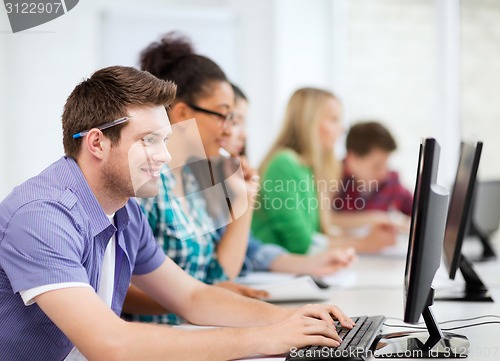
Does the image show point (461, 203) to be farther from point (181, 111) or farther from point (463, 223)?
point (181, 111)

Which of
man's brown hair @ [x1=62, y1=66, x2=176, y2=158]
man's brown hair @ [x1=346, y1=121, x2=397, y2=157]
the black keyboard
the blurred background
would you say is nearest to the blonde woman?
man's brown hair @ [x1=346, y1=121, x2=397, y2=157]

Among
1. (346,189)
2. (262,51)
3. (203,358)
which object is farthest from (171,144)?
(262,51)

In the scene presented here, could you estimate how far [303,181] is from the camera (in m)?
2.84

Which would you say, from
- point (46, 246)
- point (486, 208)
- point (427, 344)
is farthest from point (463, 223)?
point (486, 208)

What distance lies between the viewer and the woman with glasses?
180 cm

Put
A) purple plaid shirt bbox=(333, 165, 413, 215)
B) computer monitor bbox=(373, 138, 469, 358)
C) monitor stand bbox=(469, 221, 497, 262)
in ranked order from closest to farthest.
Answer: computer monitor bbox=(373, 138, 469, 358), monitor stand bbox=(469, 221, 497, 262), purple plaid shirt bbox=(333, 165, 413, 215)

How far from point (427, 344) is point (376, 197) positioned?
2.44 metres

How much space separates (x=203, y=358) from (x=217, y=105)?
86 cm

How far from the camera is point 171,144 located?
156 cm

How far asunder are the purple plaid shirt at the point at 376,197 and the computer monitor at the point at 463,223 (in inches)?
60.5

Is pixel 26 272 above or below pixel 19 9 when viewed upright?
below

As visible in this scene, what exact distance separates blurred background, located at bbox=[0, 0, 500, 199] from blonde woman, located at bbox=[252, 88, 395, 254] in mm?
1216

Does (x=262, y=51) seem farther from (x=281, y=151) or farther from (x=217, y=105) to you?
(x=217, y=105)

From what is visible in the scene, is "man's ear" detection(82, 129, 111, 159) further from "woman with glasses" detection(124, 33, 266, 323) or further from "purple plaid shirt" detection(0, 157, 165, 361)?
"woman with glasses" detection(124, 33, 266, 323)
